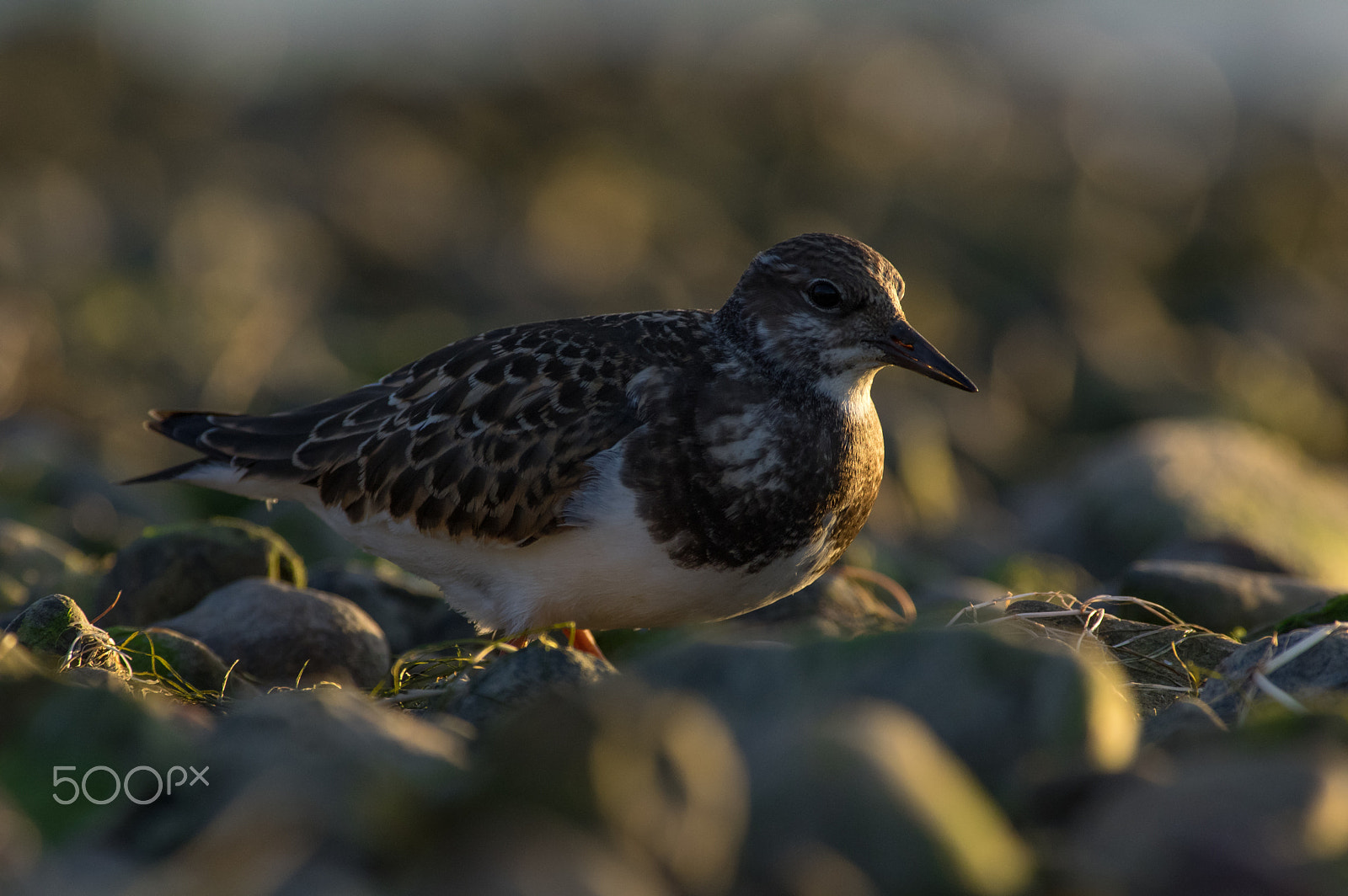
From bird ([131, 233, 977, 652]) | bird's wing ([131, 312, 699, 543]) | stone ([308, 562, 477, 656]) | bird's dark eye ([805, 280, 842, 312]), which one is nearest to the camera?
bird ([131, 233, 977, 652])

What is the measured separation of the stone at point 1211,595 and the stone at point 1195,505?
132 cm

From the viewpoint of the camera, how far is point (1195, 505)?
693 centimetres

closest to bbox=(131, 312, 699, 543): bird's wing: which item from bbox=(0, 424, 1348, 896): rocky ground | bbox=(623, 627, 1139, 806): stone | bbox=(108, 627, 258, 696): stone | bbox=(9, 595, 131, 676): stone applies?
bbox=(0, 424, 1348, 896): rocky ground

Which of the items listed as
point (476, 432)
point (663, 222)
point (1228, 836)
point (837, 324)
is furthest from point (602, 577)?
point (663, 222)

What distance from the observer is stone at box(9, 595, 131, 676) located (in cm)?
372

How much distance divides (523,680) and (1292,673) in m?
1.97

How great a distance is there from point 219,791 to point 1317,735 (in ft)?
7.17

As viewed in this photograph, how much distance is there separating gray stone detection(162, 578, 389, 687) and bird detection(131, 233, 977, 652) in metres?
0.46

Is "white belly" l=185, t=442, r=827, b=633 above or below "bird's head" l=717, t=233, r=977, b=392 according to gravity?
below

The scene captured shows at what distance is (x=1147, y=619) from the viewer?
453 cm

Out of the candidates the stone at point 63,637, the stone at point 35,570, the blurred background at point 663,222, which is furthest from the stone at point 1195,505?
the stone at point 35,570

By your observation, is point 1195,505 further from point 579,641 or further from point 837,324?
point 579,641

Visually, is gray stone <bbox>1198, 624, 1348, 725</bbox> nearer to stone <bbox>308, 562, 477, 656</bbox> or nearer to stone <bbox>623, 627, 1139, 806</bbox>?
stone <bbox>623, 627, 1139, 806</bbox>

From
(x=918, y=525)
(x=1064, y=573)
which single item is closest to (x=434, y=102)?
(x=918, y=525)
